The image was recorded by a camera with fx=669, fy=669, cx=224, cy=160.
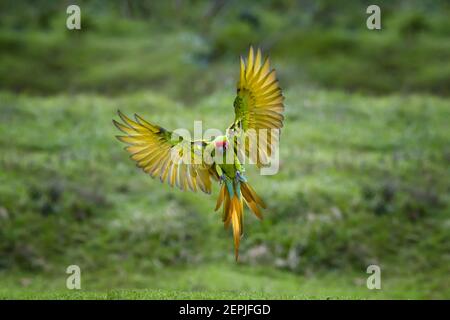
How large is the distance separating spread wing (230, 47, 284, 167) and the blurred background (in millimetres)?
1532

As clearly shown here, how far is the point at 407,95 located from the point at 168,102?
5633 millimetres

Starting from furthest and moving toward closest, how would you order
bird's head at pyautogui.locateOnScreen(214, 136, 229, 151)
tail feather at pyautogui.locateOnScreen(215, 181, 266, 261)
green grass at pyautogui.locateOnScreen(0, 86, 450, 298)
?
1. green grass at pyautogui.locateOnScreen(0, 86, 450, 298)
2. tail feather at pyautogui.locateOnScreen(215, 181, 266, 261)
3. bird's head at pyautogui.locateOnScreen(214, 136, 229, 151)

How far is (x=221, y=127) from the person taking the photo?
1288cm

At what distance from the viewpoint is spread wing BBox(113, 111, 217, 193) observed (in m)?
4.93

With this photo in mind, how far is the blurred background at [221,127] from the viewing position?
9438 millimetres

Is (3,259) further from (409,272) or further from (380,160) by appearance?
(380,160)

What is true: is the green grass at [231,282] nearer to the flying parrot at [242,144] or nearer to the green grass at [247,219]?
the green grass at [247,219]

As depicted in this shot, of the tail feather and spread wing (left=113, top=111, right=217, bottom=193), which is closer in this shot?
the tail feather

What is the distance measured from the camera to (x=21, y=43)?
1767cm

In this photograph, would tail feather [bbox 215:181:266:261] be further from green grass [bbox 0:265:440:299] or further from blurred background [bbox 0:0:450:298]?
green grass [bbox 0:265:440:299]

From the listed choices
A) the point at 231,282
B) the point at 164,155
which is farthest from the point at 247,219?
the point at 164,155

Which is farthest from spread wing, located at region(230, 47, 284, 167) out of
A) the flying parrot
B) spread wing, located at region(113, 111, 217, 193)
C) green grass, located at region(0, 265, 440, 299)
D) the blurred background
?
green grass, located at region(0, 265, 440, 299)

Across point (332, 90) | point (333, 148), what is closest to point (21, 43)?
point (332, 90)
